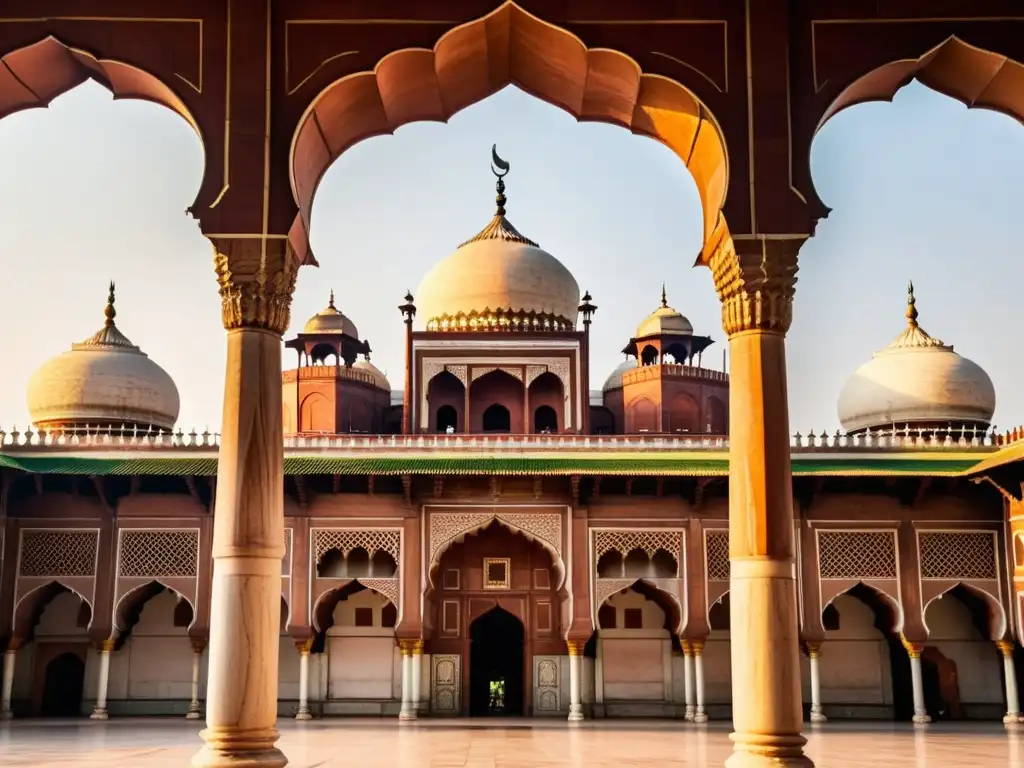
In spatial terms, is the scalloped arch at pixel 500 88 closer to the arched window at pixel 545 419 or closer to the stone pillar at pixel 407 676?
the stone pillar at pixel 407 676

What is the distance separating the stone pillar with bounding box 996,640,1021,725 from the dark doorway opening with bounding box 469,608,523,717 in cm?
915

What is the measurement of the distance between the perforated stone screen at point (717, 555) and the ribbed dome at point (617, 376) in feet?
29.3

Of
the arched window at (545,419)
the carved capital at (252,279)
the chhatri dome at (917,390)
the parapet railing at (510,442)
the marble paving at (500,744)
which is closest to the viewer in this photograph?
the carved capital at (252,279)

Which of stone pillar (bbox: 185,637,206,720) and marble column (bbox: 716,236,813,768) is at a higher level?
marble column (bbox: 716,236,813,768)

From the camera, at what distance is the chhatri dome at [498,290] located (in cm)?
2862

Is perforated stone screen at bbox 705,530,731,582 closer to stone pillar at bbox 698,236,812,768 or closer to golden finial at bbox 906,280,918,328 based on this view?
golden finial at bbox 906,280,918,328

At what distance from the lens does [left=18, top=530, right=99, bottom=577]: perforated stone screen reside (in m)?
22.0

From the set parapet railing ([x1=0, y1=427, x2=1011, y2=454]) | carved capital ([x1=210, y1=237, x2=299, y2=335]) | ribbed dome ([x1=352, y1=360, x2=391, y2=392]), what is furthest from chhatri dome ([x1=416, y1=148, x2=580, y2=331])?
carved capital ([x1=210, y1=237, x2=299, y2=335])

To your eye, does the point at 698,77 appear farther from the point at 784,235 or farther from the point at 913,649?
the point at 913,649

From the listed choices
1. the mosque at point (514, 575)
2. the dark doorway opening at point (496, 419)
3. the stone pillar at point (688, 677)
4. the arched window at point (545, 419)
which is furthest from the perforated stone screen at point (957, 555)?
the dark doorway opening at point (496, 419)

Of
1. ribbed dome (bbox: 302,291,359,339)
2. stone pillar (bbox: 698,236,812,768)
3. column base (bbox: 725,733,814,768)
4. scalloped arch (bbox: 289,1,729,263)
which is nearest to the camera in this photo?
column base (bbox: 725,733,814,768)

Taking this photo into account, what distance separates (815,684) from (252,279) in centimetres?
1709

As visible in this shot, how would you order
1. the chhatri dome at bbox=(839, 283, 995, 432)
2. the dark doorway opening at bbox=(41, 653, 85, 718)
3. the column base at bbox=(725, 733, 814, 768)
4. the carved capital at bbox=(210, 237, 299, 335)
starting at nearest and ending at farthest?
the column base at bbox=(725, 733, 814, 768), the carved capital at bbox=(210, 237, 299, 335), the dark doorway opening at bbox=(41, 653, 85, 718), the chhatri dome at bbox=(839, 283, 995, 432)

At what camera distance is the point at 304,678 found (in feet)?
72.7
